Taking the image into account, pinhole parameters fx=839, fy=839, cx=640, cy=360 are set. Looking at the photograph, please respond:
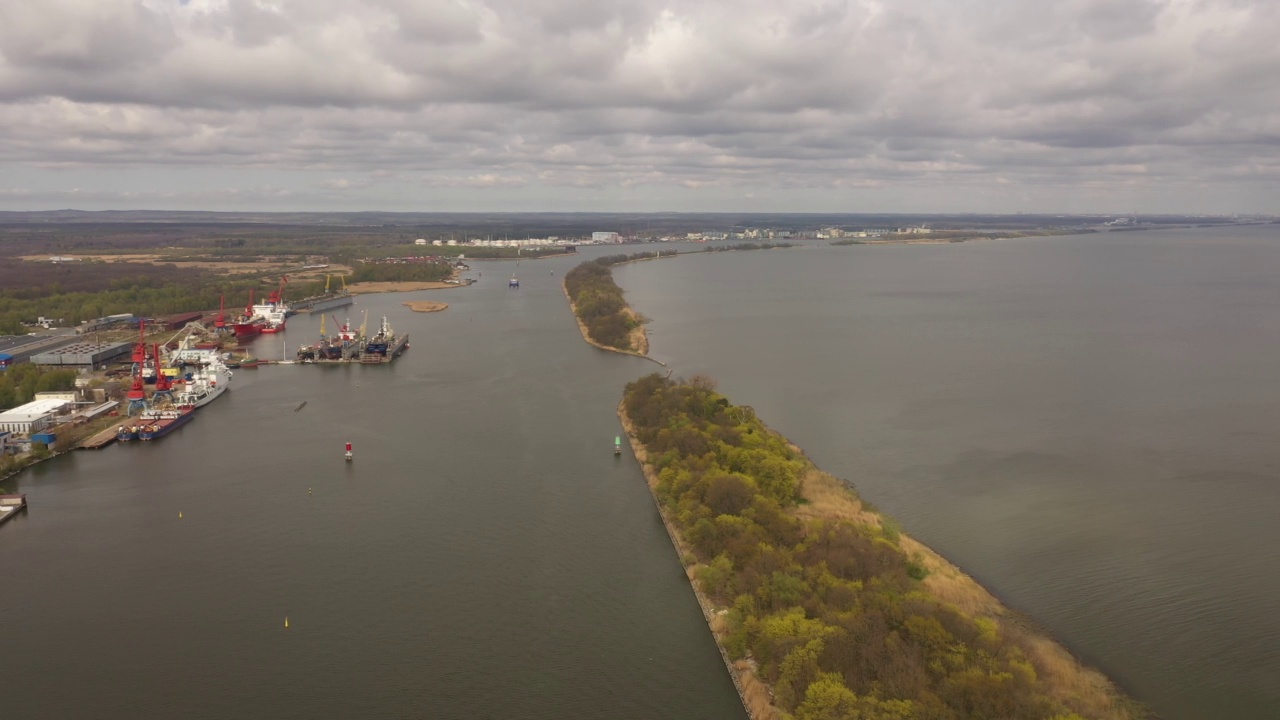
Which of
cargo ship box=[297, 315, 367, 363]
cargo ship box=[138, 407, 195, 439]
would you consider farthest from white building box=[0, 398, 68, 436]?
cargo ship box=[297, 315, 367, 363]

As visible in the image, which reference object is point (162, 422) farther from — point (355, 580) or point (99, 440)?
point (355, 580)

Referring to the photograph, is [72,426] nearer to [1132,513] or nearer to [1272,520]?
[1132,513]

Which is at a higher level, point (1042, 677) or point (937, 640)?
point (937, 640)

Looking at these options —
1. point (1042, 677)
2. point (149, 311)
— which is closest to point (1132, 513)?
point (1042, 677)

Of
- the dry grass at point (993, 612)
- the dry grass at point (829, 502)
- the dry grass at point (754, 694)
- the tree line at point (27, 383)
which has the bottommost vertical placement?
the dry grass at point (754, 694)

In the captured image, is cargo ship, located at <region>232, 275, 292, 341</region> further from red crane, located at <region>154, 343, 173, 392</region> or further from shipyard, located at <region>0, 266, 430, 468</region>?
red crane, located at <region>154, 343, 173, 392</region>

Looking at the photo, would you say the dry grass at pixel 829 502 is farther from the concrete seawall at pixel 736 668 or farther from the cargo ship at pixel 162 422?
the cargo ship at pixel 162 422

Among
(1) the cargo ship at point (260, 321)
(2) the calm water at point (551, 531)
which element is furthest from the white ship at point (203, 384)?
(1) the cargo ship at point (260, 321)
